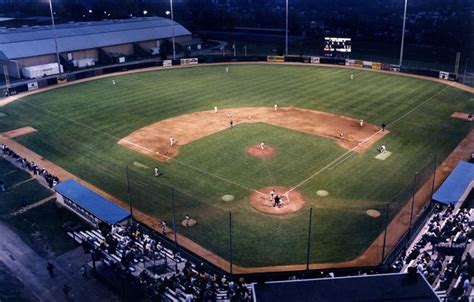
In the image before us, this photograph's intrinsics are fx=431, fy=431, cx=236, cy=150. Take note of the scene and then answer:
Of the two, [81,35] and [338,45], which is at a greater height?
[81,35]

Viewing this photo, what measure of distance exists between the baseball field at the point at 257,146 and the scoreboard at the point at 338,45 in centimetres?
1394

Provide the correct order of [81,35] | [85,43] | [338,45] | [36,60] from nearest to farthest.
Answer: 1. [36,60]
2. [338,45]
3. [85,43]
4. [81,35]

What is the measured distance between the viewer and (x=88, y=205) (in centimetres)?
3178

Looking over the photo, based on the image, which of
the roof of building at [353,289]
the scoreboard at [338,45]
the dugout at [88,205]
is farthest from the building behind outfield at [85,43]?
the roof of building at [353,289]

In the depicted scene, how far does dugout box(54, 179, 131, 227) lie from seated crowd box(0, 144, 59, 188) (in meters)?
3.22

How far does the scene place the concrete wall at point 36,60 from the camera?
79.4 m

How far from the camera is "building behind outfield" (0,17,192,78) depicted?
8012 cm

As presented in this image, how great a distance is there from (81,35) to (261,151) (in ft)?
211

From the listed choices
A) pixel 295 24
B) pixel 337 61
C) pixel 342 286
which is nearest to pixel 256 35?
pixel 295 24

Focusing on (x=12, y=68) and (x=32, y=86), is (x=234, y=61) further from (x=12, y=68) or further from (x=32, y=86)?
(x=12, y=68)

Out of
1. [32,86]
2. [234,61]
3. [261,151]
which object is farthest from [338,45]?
[32,86]

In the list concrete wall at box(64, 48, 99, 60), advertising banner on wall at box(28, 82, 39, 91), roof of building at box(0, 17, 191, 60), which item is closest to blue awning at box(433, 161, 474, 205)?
advertising banner on wall at box(28, 82, 39, 91)

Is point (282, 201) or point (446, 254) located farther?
point (282, 201)

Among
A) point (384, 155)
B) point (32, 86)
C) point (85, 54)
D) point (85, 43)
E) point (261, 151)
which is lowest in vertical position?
point (384, 155)
